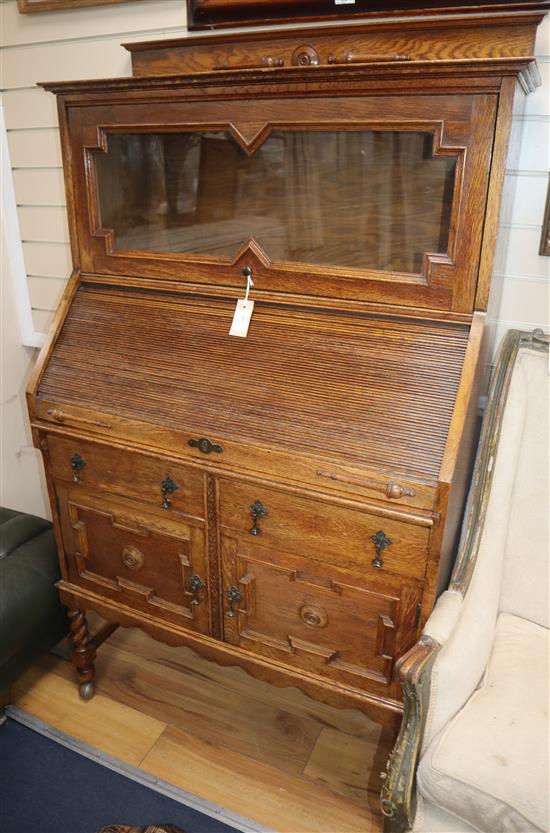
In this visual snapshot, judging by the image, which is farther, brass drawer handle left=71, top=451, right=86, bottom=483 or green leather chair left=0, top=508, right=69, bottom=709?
green leather chair left=0, top=508, right=69, bottom=709

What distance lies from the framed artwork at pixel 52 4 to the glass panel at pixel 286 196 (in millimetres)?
574

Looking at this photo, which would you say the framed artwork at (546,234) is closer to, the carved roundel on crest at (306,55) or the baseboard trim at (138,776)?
the carved roundel on crest at (306,55)

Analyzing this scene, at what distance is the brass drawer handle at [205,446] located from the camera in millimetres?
1396

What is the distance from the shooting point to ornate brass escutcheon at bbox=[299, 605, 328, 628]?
56.5 inches

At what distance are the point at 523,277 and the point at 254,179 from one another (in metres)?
0.78

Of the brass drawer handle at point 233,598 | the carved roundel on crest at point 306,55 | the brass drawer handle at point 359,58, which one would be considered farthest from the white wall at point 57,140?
the brass drawer handle at point 233,598

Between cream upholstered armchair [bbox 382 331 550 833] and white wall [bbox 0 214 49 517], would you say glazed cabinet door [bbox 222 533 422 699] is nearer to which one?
cream upholstered armchair [bbox 382 331 550 833]

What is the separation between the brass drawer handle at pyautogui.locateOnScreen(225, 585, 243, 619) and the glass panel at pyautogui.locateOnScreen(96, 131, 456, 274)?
83 centimetres

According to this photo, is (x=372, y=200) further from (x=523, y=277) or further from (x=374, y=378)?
(x=374, y=378)

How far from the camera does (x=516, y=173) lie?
1524mm

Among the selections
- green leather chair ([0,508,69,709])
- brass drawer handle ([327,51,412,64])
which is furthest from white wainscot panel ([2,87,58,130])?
green leather chair ([0,508,69,709])

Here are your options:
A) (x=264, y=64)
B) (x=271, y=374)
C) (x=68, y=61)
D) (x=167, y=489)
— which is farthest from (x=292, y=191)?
(x=68, y=61)

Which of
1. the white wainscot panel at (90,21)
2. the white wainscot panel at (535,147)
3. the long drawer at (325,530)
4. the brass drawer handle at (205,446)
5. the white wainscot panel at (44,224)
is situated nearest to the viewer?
the long drawer at (325,530)

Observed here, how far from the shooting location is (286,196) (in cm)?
170
